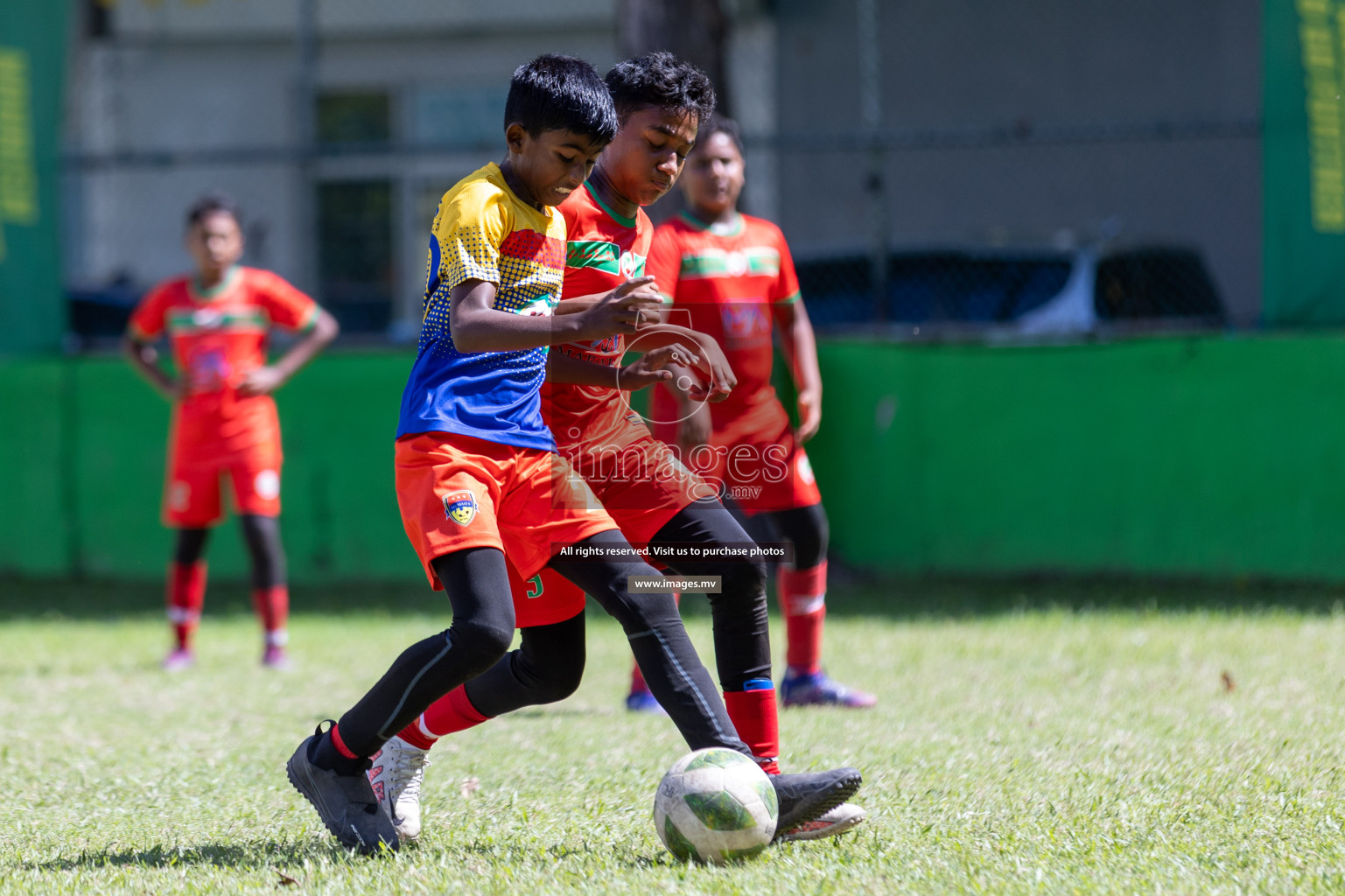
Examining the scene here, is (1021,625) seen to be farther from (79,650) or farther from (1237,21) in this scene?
(1237,21)

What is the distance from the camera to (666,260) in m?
5.21

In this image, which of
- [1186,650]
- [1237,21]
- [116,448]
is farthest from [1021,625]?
[1237,21]

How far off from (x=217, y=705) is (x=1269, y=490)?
552cm

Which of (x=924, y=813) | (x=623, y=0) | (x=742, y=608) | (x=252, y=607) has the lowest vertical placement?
(x=252, y=607)

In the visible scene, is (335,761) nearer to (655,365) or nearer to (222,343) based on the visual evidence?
(655,365)

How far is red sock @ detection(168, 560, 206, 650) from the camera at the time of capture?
6.79 metres

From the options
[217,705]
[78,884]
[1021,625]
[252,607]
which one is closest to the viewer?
[78,884]

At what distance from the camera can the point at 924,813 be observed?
3660 millimetres

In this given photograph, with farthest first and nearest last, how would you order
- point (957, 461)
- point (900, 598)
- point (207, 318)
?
point (957, 461) < point (900, 598) < point (207, 318)

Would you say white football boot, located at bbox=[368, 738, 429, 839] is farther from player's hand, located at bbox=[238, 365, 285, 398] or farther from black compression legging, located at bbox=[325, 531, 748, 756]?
player's hand, located at bbox=[238, 365, 285, 398]

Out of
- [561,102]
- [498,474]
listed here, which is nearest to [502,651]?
[498,474]

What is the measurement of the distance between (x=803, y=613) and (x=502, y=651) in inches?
92.1

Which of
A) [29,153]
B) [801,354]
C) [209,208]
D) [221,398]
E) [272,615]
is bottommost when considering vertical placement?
[272,615]

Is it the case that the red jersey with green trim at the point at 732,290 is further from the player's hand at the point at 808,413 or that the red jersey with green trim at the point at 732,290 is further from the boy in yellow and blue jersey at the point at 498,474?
the boy in yellow and blue jersey at the point at 498,474
